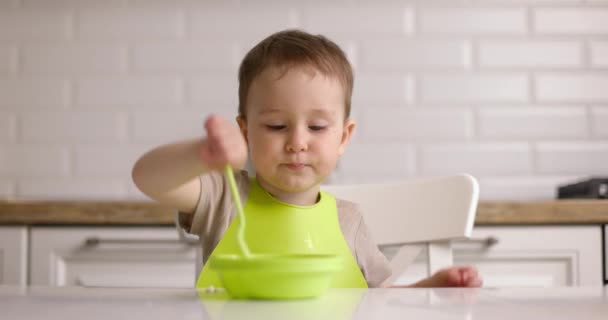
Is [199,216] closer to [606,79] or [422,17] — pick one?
[422,17]

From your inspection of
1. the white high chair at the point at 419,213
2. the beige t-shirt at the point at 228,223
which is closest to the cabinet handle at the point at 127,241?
the white high chair at the point at 419,213

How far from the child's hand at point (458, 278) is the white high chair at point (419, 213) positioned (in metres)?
0.33

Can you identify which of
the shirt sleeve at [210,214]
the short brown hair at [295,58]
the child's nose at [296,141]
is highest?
the short brown hair at [295,58]

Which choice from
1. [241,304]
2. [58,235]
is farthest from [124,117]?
[241,304]

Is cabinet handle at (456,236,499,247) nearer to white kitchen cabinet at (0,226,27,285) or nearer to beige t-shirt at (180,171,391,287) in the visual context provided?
beige t-shirt at (180,171,391,287)

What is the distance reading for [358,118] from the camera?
235 centimetres

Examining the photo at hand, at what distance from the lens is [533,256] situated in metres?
1.81

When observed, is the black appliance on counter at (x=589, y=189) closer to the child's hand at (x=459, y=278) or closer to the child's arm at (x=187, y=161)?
the child's hand at (x=459, y=278)

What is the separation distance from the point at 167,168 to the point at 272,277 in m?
0.25

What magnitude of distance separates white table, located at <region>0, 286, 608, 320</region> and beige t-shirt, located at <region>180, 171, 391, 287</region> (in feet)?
1.22

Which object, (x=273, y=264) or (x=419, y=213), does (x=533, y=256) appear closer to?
(x=419, y=213)

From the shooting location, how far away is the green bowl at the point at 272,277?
652mm

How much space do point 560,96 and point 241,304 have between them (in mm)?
1976

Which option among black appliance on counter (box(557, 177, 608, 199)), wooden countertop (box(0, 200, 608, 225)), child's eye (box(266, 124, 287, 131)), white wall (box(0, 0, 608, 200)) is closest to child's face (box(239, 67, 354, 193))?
child's eye (box(266, 124, 287, 131))
